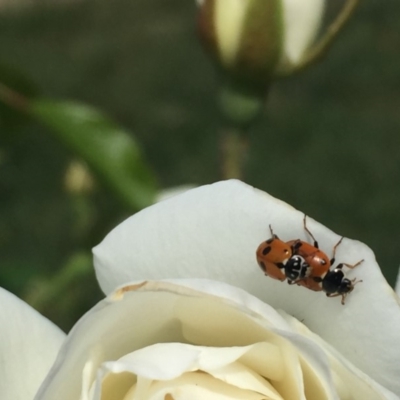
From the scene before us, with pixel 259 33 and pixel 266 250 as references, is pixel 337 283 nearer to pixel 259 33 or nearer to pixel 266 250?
pixel 266 250

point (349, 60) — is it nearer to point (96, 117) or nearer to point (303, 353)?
point (96, 117)

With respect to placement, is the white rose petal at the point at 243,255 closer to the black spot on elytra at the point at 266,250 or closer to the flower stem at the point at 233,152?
the black spot on elytra at the point at 266,250

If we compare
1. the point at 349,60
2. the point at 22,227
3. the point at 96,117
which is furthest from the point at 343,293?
the point at 349,60

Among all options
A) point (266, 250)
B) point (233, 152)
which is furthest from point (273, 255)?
point (233, 152)

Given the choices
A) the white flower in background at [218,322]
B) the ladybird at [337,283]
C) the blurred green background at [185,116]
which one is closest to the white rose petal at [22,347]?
the white flower in background at [218,322]

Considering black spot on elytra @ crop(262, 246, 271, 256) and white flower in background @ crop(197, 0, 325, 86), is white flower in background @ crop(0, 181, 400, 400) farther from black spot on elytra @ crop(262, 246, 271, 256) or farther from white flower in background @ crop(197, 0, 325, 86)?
white flower in background @ crop(197, 0, 325, 86)

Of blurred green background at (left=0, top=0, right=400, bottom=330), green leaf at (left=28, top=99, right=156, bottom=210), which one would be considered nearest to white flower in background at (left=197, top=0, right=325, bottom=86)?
green leaf at (left=28, top=99, right=156, bottom=210)
